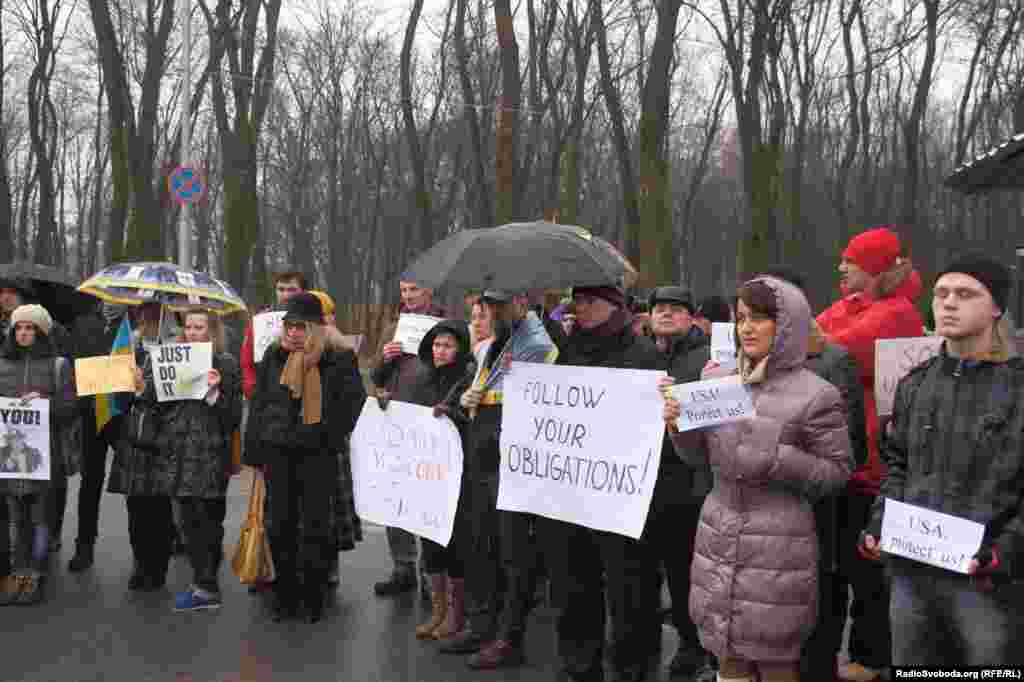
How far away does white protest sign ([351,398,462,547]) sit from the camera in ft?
20.6

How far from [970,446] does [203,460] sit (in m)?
4.85

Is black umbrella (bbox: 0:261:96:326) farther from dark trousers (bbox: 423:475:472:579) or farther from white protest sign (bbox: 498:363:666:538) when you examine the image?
white protest sign (bbox: 498:363:666:538)

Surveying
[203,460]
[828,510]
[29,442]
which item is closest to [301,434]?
[203,460]

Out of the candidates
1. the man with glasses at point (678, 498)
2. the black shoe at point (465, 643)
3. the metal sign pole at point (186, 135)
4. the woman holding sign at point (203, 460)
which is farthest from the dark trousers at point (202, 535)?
the metal sign pole at point (186, 135)

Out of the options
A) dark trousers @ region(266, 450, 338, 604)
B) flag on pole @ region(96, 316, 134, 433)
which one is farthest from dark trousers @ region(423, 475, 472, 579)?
flag on pole @ region(96, 316, 134, 433)

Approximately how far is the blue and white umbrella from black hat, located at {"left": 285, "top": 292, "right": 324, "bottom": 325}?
33.8 inches

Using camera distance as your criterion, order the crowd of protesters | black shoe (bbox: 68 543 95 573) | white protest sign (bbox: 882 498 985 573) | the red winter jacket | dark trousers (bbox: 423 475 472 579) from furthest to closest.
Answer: black shoe (bbox: 68 543 95 573) → dark trousers (bbox: 423 475 472 579) → the red winter jacket → the crowd of protesters → white protest sign (bbox: 882 498 985 573)

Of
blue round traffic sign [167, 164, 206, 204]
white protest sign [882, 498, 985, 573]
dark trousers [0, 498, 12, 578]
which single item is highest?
blue round traffic sign [167, 164, 206, 204]

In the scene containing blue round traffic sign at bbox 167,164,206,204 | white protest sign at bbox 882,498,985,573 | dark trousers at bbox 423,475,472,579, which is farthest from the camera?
blue round traffic sign at bbox 167,164,206,204

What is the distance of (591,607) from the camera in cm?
550

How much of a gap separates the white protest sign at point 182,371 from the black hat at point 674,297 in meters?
2.89

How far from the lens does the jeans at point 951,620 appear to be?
3732mm

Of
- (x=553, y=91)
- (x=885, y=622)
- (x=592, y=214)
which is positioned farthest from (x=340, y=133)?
(x=885, y=622)

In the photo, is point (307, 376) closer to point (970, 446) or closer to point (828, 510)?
point (828, 510)
